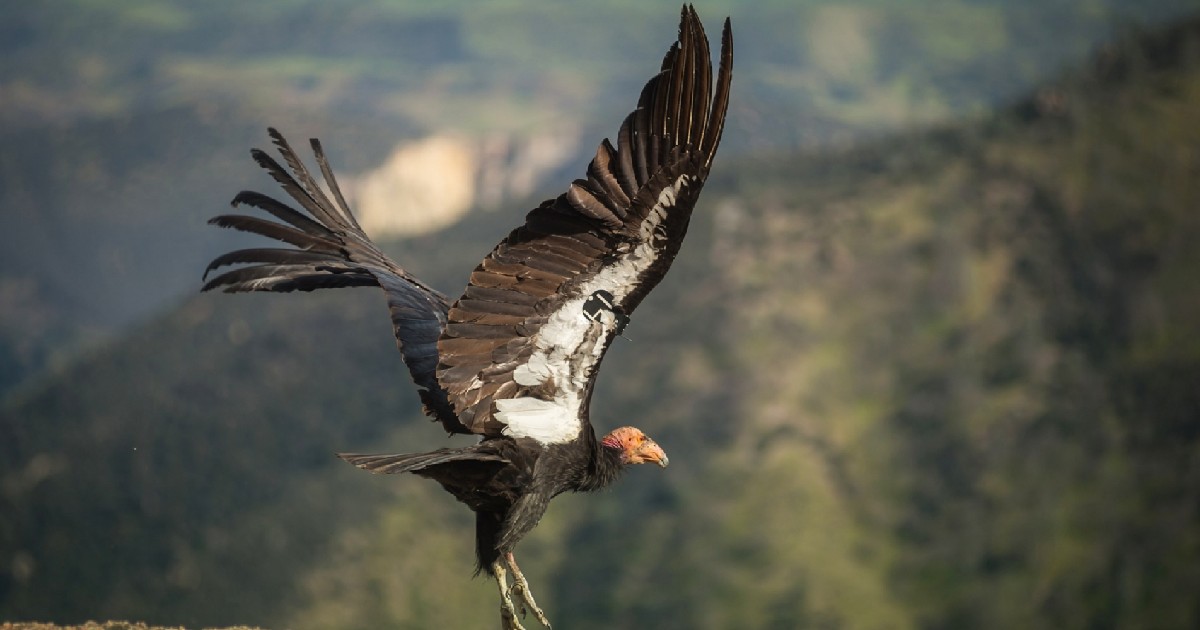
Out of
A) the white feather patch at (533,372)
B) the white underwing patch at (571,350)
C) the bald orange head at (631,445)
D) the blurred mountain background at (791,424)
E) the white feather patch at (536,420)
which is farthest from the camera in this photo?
the blurred mountain background at (791,424)

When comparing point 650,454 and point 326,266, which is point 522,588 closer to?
point 650,454

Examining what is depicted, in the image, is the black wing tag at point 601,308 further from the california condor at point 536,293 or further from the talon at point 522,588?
the talon at point 522,588

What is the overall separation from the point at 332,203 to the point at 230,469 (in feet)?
356

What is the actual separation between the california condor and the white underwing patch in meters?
0.01

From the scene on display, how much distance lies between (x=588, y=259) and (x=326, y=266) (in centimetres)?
467

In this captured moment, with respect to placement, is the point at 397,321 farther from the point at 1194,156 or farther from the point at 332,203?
the point at 1194,156

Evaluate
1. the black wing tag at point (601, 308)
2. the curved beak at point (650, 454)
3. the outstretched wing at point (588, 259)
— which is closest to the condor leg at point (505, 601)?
the outstretched wing at point (588, 259)

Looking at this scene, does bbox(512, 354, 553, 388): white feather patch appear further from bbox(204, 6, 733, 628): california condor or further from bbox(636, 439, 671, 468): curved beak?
bbox(636, 439, 671, 468): curved beak

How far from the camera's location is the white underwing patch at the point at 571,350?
43.0ft

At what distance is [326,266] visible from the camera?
16.6m

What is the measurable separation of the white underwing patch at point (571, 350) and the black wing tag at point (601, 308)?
0.13ft

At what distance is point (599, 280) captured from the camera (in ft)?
44.0

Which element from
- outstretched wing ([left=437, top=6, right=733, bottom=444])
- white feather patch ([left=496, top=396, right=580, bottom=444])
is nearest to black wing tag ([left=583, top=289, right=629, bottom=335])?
outstretched wing ([left=437, top=6, right=733, bottom=444])

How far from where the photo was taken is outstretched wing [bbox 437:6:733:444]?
12688 millimetres
